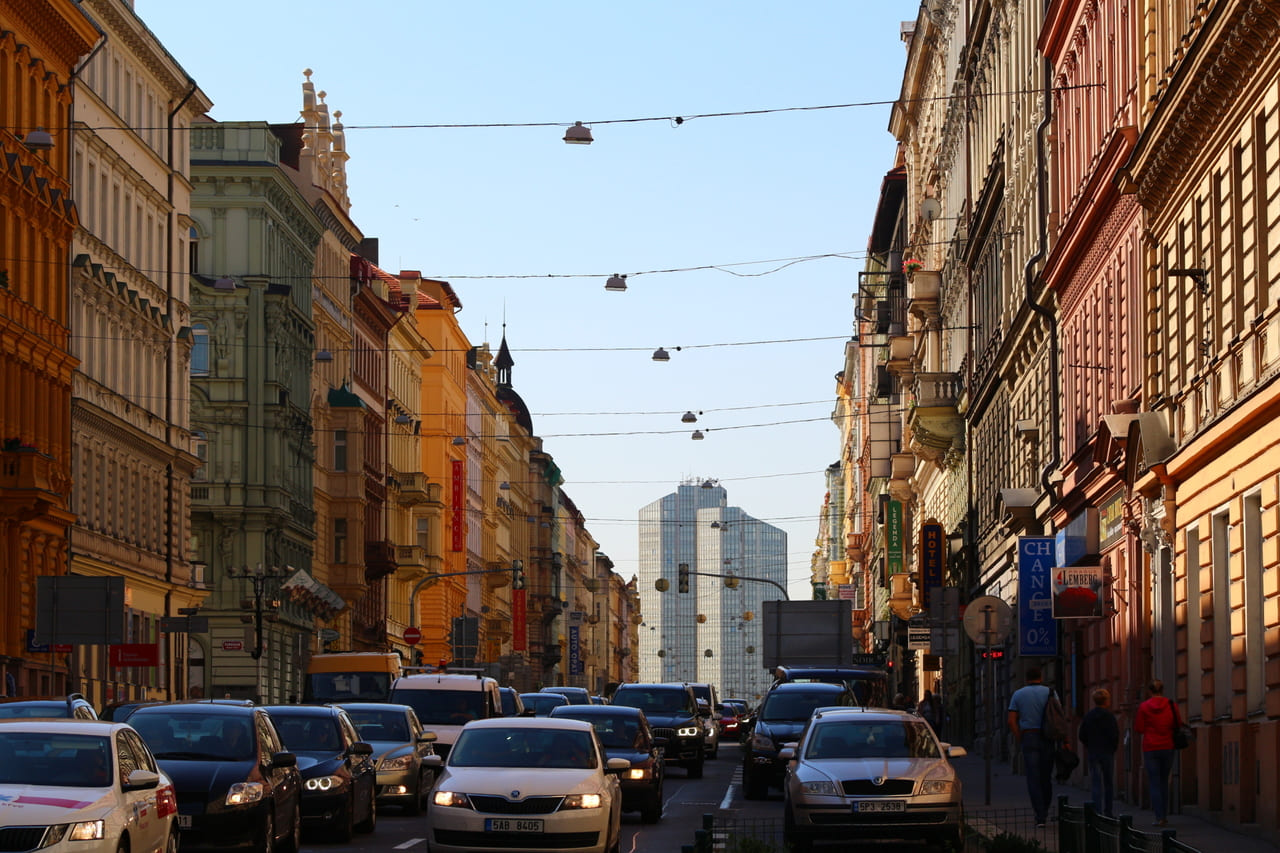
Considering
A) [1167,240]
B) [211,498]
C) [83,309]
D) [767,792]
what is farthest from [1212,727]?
[211,498]

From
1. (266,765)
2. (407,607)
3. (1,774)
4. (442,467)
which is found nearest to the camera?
(1,774)

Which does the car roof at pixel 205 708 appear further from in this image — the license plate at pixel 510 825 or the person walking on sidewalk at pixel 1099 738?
the person walking on sidewalk at pixel 1099 738

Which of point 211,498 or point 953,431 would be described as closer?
point 953,431

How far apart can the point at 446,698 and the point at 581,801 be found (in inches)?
651

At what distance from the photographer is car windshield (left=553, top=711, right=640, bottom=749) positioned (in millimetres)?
31719

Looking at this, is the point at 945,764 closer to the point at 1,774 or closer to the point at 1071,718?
the point at 1,774

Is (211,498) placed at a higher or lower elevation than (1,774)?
higher

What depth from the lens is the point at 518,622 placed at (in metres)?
142

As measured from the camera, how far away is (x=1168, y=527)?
29500 mm

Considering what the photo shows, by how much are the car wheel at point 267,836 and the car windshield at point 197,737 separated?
0.76 meters

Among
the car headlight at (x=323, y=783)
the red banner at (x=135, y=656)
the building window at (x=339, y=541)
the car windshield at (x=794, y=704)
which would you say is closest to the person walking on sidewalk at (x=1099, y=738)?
the car headlight at (x=323, y=783)

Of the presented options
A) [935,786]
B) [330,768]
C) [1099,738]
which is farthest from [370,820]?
[1099,738]

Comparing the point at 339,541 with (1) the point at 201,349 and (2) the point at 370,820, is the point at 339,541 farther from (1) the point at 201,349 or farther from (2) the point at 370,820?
(2) the point at 370,820

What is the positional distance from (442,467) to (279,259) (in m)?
37.6
